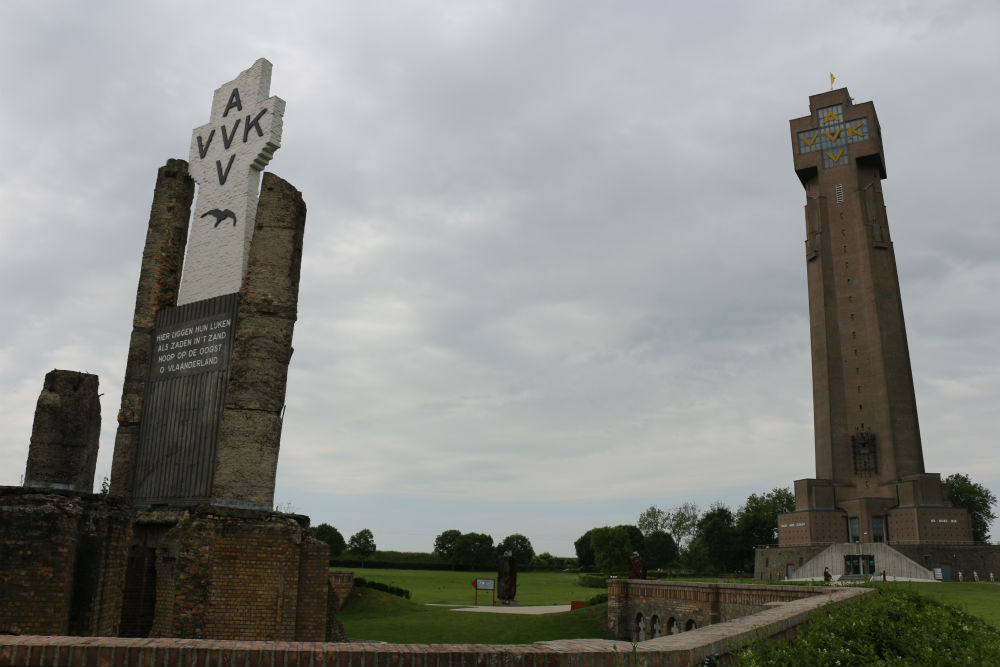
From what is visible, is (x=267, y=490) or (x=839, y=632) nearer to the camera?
(x=839, y=632)

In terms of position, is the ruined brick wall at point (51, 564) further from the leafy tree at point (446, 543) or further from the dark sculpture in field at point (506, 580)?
the leafy tree at point (446, 543)

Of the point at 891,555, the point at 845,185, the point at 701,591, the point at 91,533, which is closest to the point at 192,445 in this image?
the point at 91,533

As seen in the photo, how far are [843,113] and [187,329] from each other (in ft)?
216

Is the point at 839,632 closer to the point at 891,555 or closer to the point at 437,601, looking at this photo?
the point at 437,601

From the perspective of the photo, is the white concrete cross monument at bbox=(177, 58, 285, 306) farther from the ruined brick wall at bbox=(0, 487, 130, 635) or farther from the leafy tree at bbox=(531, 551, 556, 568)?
the leafy tree at bbox=(531, 551, 556, 568)

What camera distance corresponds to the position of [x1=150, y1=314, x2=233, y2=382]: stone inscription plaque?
50.6ft

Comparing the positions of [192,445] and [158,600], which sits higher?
[192,445]

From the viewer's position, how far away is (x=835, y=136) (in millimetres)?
65750

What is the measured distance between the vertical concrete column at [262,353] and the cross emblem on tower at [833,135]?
202ft

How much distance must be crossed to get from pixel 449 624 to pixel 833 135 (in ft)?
195

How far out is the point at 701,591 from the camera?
23875 millimetres

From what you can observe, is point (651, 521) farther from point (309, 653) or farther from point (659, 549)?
point (309, 653)

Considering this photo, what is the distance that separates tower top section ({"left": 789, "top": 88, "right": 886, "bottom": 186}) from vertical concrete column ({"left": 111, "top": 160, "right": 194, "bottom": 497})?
60.8 m

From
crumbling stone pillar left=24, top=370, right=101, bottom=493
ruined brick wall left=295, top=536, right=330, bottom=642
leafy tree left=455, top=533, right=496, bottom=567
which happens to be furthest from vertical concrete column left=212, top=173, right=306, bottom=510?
leafy tree left=455, top=533, right=496, bottom=567
